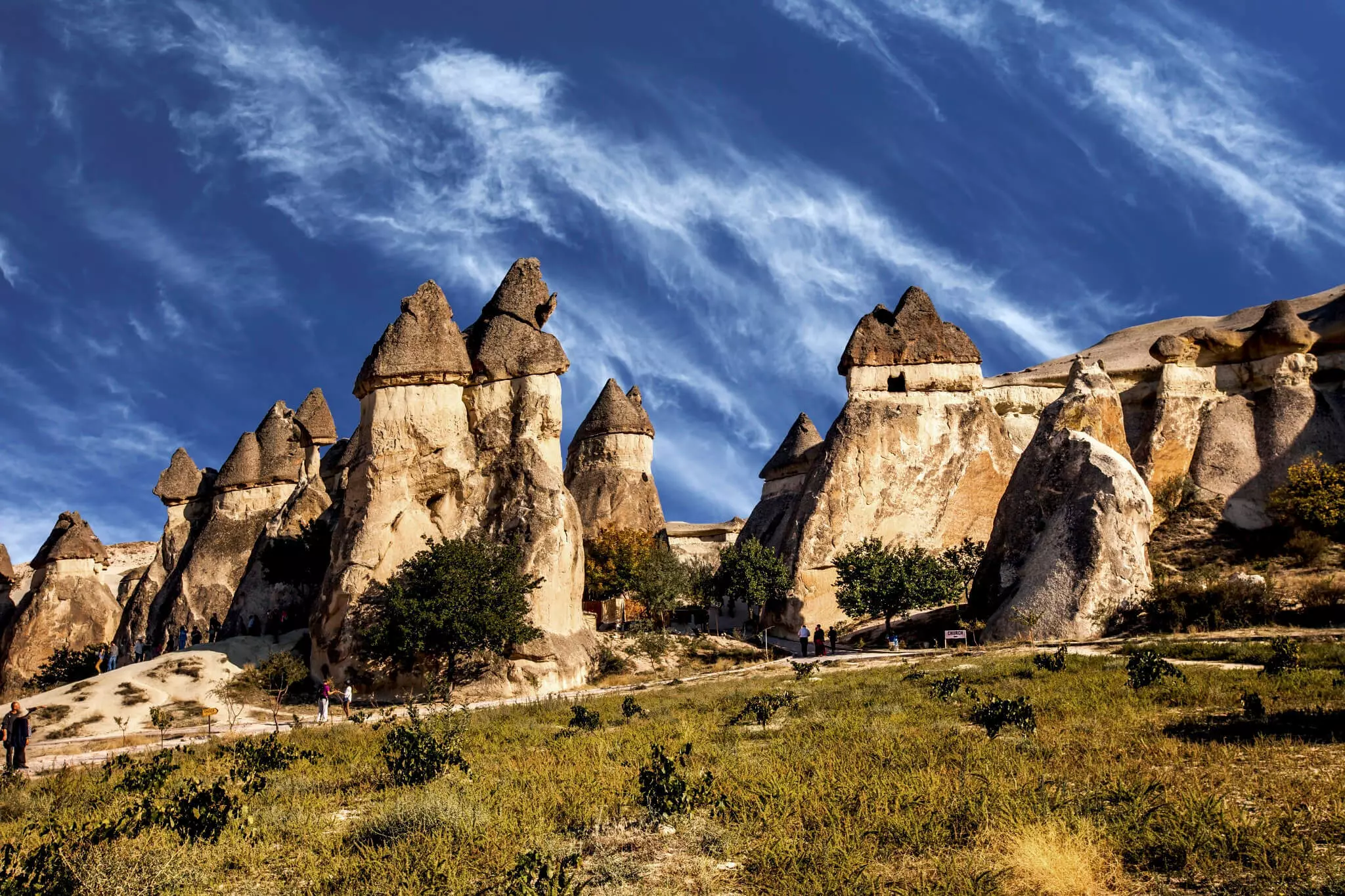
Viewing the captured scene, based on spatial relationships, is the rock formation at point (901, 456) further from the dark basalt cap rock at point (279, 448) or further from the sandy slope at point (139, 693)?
the dark basalt cap rock at point (279, 448)

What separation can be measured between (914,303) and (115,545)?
36.6 metres

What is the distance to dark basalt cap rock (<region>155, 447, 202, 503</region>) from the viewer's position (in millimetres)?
34156

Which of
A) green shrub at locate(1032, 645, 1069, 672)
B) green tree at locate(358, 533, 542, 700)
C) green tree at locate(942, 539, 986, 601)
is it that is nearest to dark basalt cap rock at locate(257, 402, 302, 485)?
green tree at locate(358, 533, 542, 700)

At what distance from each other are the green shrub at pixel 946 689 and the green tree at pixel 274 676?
1362 centimetres

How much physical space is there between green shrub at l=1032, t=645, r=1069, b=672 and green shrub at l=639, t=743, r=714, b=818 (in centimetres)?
753

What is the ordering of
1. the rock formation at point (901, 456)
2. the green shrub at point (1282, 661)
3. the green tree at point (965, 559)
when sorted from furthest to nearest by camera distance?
1. the rock formation at point (901, 456)
2. the green tree at point (965, 559)
3. the green shrub at point (1282, 661)

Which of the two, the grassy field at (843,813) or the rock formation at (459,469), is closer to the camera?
the grassy field at (843,813)

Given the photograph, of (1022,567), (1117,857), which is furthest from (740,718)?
(1022,567)

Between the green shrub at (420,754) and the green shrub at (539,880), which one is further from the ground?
the green shrub at (420,754)

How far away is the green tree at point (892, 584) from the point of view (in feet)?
77.5

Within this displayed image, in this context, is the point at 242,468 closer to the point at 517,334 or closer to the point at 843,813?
the point at 517,334

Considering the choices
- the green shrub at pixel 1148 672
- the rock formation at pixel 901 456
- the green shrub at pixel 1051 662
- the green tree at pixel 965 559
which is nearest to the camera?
the green shrub at pixel 1148 672

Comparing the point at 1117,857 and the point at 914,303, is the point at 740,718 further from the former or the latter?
the point at 914,303

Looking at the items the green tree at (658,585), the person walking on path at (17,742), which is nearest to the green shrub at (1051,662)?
the person walking on path at (17,742)
